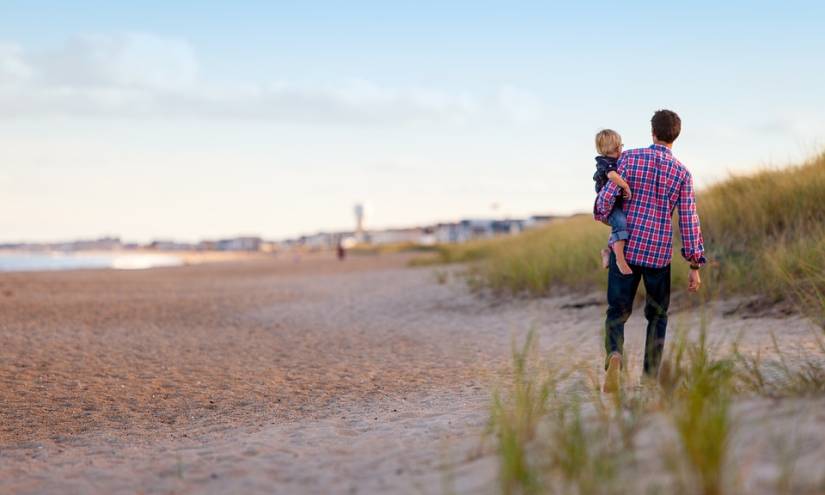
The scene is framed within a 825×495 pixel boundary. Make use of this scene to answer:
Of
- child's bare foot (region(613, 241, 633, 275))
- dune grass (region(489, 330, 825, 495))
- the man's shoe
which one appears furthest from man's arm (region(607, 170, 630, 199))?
dune grass (region(489, 330, 825, 495))

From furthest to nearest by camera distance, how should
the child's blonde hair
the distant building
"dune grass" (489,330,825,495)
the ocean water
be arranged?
the distant building, the ocean water, the child's blonde hair, "dune grass" (489,330,825,495)

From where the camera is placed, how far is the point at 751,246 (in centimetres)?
1134

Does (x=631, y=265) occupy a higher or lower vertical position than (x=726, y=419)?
higher

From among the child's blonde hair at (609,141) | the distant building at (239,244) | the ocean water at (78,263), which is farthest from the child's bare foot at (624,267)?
the distant building at (239,244)

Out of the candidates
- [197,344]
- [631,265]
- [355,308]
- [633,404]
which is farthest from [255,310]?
[633,404]

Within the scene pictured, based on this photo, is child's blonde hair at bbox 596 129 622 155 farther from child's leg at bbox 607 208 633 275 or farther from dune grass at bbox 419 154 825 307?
dune grass at bbox 419 154 825 307

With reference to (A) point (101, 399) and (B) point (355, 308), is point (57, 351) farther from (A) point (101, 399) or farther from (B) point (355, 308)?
(B) point (355, 308)

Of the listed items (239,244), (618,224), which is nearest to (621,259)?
(618,224)

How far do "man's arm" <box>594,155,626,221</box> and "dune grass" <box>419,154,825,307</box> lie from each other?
422cm

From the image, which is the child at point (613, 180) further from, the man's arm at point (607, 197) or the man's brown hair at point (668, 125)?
the man's brown hair at point (668, 125)

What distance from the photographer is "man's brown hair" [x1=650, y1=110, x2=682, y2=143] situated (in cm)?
529

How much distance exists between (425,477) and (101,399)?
164 inches

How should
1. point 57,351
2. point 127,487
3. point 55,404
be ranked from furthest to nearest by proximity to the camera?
point 57,351 < point 55,404 < point 127,487

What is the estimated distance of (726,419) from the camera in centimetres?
314
